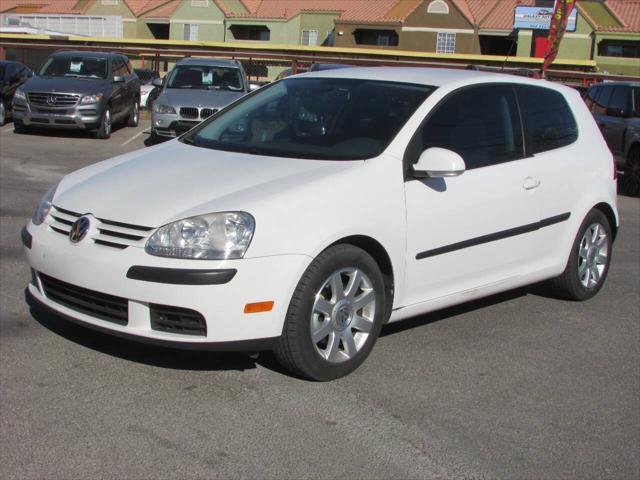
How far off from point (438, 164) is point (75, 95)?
12728mm

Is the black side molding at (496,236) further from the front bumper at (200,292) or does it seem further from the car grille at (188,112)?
the car grille at (188,112)

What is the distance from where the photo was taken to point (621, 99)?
1379 centimetres

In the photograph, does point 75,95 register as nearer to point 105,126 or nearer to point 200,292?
point 105,126

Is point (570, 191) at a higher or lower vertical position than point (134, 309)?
higher

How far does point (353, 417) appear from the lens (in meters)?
4.19

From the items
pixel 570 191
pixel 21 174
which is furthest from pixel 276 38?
pixel 570 191

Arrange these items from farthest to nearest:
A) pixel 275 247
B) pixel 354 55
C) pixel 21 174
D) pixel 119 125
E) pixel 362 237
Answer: pixel 354 55
pixel 119 125
pixel 21 174
pixel 362 237
pixel 275 247

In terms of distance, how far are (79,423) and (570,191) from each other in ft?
12.2

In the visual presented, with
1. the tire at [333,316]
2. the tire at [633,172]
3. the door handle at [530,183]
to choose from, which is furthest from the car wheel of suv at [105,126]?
the tire at [333,316]

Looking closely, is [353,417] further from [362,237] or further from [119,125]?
[119,125]

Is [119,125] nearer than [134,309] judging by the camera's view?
No

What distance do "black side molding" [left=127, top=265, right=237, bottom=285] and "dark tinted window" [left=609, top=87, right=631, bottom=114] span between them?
11.1 m

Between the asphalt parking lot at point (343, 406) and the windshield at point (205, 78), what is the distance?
10.7 metres

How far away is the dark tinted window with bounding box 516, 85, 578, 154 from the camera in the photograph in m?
5.88
